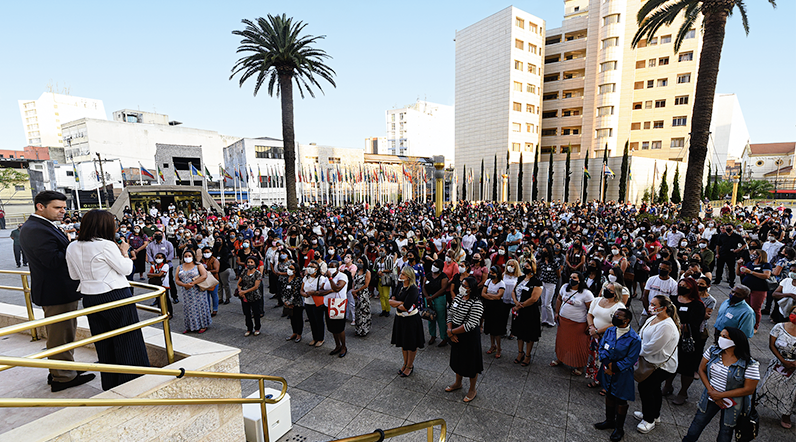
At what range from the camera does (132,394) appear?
9.66 ft

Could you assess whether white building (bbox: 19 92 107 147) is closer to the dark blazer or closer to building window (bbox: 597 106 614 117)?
building window (bbox: 597 106 614 117)

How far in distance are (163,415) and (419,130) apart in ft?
378

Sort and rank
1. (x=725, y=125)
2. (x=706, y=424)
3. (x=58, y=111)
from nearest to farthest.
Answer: (x=706, y=424), (x=725, y=125), (x=58, y=111)

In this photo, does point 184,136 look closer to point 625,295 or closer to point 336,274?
point 336,274

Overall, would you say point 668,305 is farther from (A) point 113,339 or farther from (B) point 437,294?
(A) point 113,339

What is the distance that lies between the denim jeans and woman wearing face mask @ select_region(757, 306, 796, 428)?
1.20 m

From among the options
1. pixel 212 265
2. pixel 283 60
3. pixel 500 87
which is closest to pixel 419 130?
pixel 500 87

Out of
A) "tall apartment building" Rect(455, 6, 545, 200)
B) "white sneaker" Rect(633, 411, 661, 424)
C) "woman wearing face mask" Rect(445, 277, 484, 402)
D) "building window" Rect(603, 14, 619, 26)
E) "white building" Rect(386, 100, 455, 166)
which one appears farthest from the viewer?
"white building" Rect(386, 100, 455, 166)

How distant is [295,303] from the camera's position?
741cm

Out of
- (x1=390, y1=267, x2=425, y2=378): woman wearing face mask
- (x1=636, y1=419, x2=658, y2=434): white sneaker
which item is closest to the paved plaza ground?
(x1=636, y1=419, x2=658, y2=434): white sneaker

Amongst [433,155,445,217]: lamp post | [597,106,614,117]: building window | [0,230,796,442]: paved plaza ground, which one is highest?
[597,106,614,117]: building window

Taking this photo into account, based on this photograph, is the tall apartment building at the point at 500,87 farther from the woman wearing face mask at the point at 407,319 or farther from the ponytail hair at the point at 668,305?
the ponytail hair at the point at 668,305

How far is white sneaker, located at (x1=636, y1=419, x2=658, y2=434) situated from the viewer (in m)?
4.54

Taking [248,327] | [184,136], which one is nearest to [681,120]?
[248,327]
